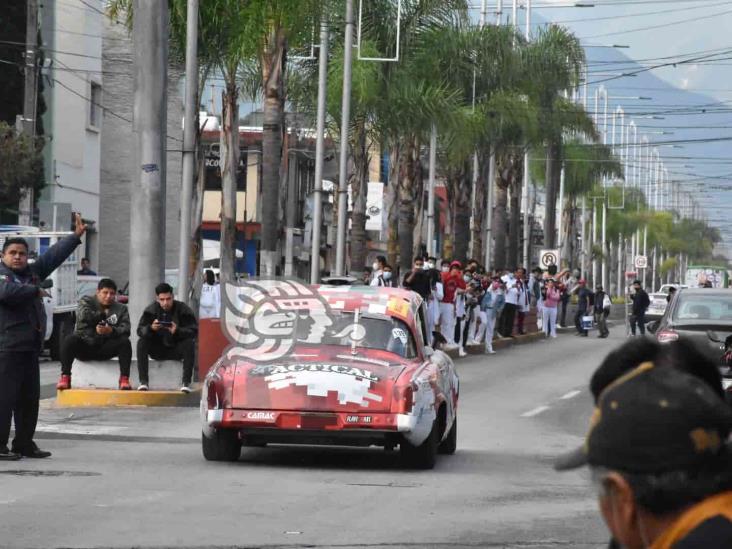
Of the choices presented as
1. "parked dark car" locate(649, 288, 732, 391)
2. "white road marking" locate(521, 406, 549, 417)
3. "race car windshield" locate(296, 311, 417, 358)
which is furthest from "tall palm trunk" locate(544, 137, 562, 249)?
"race car windshield" locate(296, 311, 417, 358)

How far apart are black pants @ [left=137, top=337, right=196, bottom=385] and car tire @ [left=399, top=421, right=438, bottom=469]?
664 centimetres

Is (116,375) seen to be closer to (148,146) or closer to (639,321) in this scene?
(148,146)

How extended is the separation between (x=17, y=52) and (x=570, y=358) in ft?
55.4

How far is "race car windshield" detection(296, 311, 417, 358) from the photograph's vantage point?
14938 millimetres

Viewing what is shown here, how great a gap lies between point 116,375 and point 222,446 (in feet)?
22.6

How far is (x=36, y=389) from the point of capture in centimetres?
1427

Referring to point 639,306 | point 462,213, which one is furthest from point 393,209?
point 462,213

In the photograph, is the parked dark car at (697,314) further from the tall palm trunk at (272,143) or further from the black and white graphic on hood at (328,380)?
the tall palm trunk at (272,143)

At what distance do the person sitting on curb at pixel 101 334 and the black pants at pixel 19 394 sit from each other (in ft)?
18.3

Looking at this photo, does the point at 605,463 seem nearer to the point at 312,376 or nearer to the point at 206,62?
the point at 312,376

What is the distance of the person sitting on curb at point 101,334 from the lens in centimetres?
2003

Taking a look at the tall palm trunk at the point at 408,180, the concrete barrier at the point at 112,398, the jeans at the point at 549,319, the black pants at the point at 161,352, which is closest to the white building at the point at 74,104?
the tall palm trunk at the point at 408,180

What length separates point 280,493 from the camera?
483 inches

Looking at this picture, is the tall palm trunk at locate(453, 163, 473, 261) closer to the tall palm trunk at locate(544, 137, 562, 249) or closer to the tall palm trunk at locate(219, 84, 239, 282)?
the tall palm trunk at locate(544, 137, 562, 249)
